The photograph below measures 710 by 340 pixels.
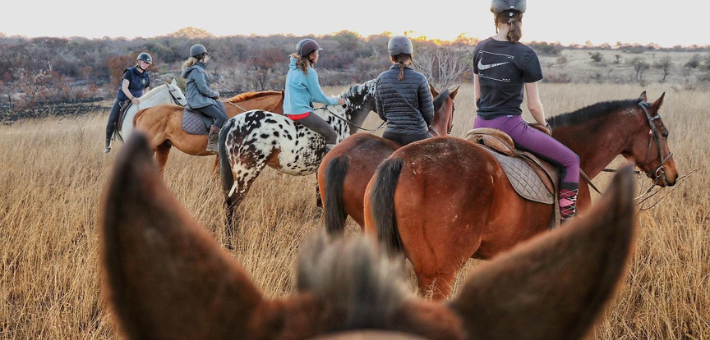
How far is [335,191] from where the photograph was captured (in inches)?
177

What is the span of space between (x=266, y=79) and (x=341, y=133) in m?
25.5

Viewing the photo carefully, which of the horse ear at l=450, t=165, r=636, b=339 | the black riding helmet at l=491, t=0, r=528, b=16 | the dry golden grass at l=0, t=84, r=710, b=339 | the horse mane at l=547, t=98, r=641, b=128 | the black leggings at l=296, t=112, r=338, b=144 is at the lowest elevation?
the dry golden grass at l=0, t=84, r=710, b=339

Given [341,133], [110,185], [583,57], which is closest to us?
[110,185]

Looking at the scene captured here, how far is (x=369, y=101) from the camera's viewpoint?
7.19 metres

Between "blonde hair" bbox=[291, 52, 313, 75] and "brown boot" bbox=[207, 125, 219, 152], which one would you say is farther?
"brown boot" bbox=[207, 125, 219, 152]

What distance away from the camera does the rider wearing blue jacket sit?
6598 millimetres

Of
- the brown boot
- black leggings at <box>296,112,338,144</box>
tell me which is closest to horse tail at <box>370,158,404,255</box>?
black leggings at <box>296,112,338,144</box>

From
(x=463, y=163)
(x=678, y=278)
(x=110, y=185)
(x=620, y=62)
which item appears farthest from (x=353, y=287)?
(x=620, y=62)

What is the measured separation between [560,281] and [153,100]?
32.6 ft

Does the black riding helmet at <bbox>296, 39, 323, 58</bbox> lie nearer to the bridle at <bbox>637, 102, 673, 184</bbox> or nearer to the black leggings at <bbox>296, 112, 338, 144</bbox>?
the black leggings at <bbox>296, 112, 338, 144</bbox>

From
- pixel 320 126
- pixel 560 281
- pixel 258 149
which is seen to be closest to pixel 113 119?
pixel 258 149

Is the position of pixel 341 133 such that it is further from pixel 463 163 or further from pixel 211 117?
pixel 463 163

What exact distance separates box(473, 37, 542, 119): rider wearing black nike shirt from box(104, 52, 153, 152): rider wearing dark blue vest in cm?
743

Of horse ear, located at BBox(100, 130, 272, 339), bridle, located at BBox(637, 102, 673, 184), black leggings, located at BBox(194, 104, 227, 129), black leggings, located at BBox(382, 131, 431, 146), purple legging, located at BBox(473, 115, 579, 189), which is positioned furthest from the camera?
black leggings, located at BBox(194, 104, 227, 129)
